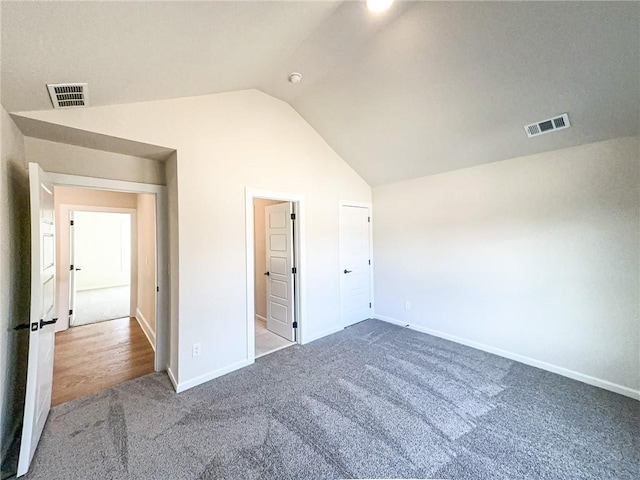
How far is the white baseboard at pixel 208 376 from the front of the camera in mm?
2528

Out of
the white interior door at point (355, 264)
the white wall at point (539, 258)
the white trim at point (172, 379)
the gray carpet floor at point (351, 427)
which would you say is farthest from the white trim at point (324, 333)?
the white trim at point (172, 379)

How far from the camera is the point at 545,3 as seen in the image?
5.58 feet

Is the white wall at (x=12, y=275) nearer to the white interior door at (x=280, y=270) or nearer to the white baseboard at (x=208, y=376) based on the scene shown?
the white baseboard at (x=208, y=376)

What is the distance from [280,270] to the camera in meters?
3.95

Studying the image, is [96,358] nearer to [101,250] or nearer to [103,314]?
[103,314]

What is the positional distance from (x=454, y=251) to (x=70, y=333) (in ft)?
20.7

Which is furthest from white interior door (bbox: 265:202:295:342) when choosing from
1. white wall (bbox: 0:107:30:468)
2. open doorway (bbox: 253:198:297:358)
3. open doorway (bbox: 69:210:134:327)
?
open doorway (bbox: 69:210:134:327)

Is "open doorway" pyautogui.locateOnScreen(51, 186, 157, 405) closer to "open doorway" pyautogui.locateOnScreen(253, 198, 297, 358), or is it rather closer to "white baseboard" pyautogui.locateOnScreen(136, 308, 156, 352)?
"white baseboard" pyautogui.locateOnScreen(136, 308, 156, 352)

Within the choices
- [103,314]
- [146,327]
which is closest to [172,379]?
[146,327]

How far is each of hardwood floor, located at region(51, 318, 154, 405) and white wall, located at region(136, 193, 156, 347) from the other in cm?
26

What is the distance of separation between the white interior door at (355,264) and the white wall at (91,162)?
8.89ft

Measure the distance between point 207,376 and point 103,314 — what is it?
417 cm

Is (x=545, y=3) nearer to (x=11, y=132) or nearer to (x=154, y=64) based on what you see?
(x=154, y=64)

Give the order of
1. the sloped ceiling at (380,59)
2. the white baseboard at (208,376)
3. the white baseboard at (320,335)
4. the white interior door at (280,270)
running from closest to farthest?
the sloped ceiling at (380,59) → the white baseboard at (208,376) → the white baseboard at (320,335) → the white interior door at (280,270)
